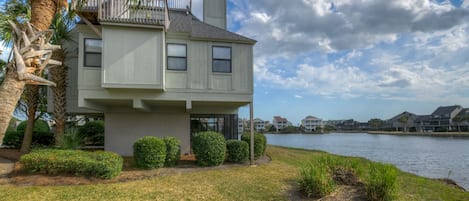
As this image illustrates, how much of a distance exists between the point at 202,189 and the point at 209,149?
8.36 feet

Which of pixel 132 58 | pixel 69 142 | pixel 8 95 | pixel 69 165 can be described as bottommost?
pixel 69 165

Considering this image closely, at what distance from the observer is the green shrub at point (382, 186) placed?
6.45 m

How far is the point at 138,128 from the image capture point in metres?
13.4

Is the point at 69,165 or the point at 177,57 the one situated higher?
the point at 177,57

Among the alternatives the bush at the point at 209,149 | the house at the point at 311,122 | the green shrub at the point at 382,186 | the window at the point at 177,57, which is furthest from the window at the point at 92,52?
the house at the point at 311,122

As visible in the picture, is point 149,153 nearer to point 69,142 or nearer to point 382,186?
point 69,142

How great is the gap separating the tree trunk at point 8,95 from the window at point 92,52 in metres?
7.44

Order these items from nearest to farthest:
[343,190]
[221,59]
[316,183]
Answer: [316,183] → [343,190] → [221,59]

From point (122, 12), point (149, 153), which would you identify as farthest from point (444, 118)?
point (122, 12)

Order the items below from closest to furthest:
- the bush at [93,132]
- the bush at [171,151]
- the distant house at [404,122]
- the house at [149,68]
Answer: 1. the bush at [171,151]
2. the house at [149,68]
3. the bush at [93,132]
4. the distant house at [404,122]

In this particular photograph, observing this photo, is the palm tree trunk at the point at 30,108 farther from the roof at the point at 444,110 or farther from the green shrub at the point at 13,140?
the roof at the point at 444,110

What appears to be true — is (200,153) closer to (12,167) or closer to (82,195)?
(82,195)

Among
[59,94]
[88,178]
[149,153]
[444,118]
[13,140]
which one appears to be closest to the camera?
[88,178]

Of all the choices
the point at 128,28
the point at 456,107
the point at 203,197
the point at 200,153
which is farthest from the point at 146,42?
the point at 456,107
